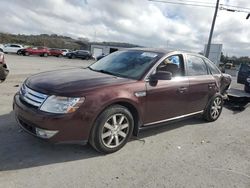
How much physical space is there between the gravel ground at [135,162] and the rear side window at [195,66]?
123 cm

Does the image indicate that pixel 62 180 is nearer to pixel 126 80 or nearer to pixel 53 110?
pixel 53 110

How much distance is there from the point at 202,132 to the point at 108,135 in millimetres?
2356

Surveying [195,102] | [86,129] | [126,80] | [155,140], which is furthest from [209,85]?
[86,129]

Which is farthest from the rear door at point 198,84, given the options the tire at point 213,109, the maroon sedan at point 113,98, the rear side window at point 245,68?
the rear side window at point 245,68

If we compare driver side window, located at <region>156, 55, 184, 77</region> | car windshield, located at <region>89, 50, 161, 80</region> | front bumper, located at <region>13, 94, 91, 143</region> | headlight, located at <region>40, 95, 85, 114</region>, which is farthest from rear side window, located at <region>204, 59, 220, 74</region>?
headlight, located at <region>40, 95, 85, 114</region>

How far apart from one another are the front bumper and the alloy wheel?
1.11 feet

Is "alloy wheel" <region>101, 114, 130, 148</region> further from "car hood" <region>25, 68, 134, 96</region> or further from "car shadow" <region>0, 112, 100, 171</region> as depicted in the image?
"car hood" <region>25, 68, 134, 96</region>

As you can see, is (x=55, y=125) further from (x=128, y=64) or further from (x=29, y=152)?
(x=128, y=64)

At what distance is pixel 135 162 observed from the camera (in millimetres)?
3930

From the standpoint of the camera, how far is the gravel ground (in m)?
3.37

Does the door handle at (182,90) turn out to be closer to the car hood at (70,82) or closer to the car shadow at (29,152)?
the car hood at (70,82)

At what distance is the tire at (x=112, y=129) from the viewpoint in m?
3.91

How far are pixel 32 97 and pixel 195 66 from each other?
3375 mm

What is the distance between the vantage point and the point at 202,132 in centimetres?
559
